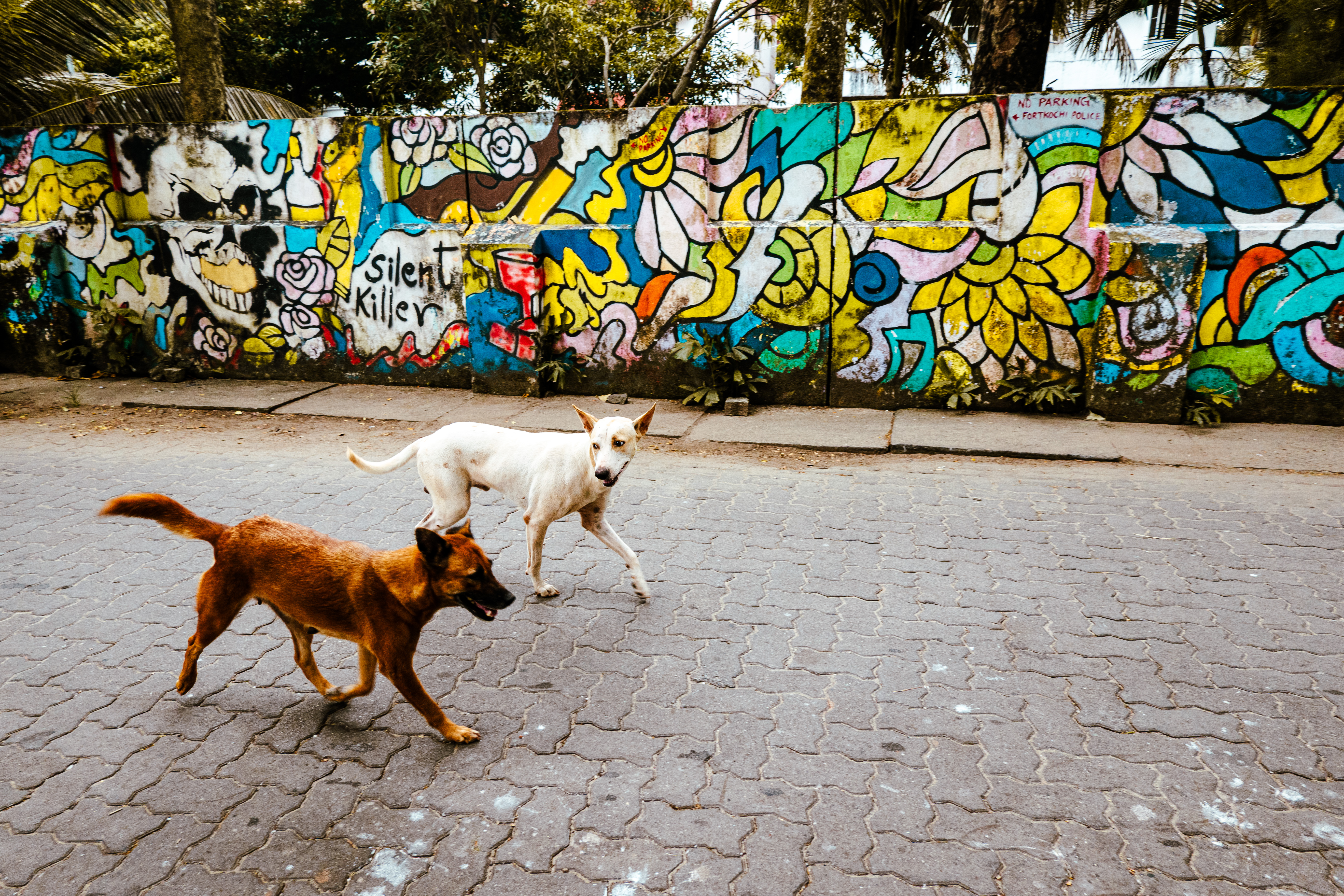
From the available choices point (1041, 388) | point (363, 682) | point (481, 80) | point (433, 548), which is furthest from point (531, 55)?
point (433, 548)

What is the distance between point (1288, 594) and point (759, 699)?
119 inches

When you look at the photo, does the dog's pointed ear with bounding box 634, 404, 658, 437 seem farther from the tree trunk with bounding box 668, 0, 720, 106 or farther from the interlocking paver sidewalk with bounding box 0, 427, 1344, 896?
the tree trunk with bounding box 668, 0, 720, 106

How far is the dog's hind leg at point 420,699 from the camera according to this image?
9.29 ft

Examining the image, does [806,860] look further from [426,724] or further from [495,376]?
[495,376]

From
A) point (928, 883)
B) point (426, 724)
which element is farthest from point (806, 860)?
point (426, 724)

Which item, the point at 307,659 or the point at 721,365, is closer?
the point at 307,659

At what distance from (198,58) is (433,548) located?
390 inches

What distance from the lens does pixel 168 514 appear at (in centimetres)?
295

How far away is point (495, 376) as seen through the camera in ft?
28.8

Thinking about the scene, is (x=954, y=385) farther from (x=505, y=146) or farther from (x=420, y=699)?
(x=420, y=699)

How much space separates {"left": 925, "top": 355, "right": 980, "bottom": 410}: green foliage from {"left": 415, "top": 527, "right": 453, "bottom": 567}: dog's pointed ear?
20.3 ft

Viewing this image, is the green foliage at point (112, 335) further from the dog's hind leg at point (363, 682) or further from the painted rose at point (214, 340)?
the dog's hind leg at point (363, 682)

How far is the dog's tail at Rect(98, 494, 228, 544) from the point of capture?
285cm

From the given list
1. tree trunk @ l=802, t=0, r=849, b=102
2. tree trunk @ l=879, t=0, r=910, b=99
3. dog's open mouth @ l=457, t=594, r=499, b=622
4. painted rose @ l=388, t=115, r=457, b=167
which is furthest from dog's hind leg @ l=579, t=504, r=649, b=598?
tree trunk @ l=802, t=0, r=849, b=102
